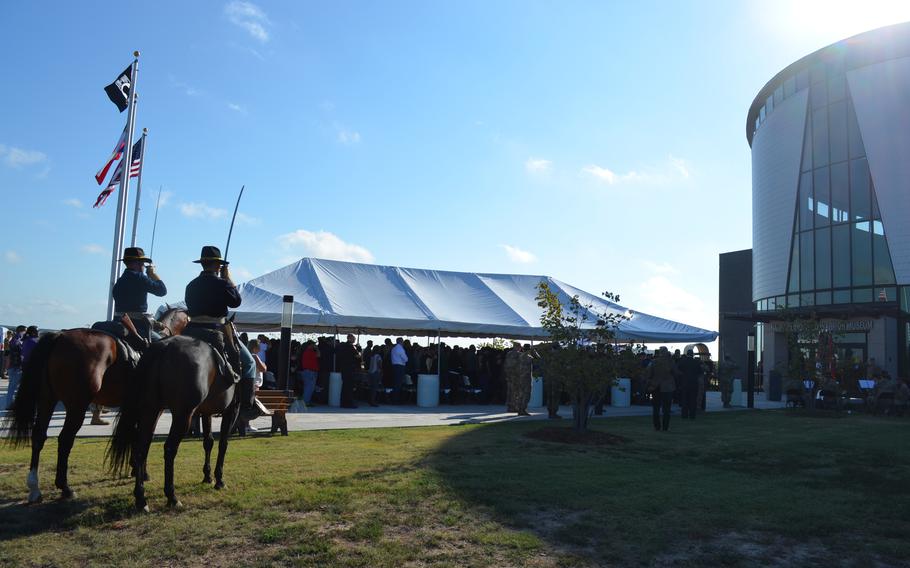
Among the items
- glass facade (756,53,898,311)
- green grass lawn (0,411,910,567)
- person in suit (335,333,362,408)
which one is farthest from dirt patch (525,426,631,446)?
glass facade (756,53,898,311)

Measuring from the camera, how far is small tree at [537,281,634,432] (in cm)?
1216

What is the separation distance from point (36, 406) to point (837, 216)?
1494 inches

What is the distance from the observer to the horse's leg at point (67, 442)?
5.76 metres

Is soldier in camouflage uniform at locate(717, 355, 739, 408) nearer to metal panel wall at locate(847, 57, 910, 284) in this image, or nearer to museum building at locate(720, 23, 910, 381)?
museum building at locate(720, 23, 910, 381)

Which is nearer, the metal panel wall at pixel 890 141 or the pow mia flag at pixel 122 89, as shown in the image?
the pow mia flag at pixel 122 89

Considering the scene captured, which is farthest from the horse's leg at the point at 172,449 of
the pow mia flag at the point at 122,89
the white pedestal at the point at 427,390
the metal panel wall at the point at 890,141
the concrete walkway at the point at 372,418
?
the metal panel wall at the point at 890,141

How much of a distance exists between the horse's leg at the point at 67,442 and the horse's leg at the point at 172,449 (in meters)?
0.80

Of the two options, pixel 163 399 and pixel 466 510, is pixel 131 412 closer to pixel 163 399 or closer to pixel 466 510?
pixel 163 399

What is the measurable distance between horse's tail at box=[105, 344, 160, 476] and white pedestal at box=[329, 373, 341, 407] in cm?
1281

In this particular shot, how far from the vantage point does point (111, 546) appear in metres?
4.50

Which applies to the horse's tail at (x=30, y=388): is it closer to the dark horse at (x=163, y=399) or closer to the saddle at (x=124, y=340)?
the saddle at (x=124, y=340)

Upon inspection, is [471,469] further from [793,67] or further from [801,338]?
[793,67]

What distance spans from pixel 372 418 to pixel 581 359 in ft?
17.1

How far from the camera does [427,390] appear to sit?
64.3ft
